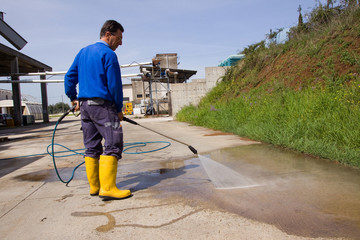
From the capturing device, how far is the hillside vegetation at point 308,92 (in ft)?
13.4

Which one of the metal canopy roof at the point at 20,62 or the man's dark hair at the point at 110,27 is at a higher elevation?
the metal canopy roof at the point at 20,62

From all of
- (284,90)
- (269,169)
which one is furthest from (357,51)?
(269,169)

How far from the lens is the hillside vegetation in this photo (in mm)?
4086

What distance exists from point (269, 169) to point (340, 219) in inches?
56.7

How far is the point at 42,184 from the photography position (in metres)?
3.30

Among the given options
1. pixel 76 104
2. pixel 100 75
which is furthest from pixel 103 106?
pixel 76 104

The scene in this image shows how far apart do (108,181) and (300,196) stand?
1833 mm

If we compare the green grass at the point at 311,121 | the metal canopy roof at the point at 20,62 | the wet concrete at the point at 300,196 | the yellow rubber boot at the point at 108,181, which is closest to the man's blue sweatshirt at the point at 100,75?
the yellow rubber boot at the point at 108,181

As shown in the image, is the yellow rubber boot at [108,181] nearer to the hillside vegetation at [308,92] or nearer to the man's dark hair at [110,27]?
the man's dark hair at [110,27]

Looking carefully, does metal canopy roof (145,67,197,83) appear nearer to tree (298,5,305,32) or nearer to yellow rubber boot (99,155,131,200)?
tree (298,5,305,32)

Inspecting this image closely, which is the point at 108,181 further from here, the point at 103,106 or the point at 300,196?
the point at 300,196

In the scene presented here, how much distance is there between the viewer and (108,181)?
2580 mm

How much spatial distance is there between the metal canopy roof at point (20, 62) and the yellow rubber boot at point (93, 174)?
18.4 meters

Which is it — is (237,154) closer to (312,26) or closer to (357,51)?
(357,51)
